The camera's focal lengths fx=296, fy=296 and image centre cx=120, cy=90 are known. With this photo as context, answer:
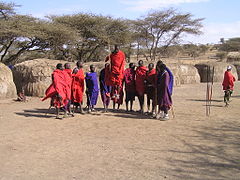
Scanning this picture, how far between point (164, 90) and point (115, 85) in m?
1.52

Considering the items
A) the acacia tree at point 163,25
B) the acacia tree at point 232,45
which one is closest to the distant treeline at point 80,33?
the acacia tree at point 163,25

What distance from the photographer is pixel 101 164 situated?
4.44 meters

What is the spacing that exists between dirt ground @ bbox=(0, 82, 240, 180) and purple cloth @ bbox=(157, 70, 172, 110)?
455 millimetres

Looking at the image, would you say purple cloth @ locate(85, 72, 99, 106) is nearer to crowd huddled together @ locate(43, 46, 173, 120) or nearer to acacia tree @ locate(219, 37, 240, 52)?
crowd huddled together @ locate(43, 46, 173, 120)

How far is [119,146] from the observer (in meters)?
5.36

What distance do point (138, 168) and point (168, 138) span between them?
177 centimetres

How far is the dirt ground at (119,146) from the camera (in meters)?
4.12

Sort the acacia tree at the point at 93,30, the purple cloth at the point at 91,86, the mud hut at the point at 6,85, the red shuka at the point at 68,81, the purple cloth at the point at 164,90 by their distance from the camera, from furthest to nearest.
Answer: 1. the acacia tree at the point at 93,30
2. the mud hut at the point at 6,85
3. the purple cloth at the point at 91,86
4. the red shuka at the point at 68,81
5. the purple cloth at the point at 164,90

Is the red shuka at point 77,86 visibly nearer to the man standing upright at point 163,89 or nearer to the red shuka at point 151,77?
the red shuka at point 151,77

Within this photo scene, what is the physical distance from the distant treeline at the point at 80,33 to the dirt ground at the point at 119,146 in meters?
11.7

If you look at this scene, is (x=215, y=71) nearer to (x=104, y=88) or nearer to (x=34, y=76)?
(x=34, y=76)

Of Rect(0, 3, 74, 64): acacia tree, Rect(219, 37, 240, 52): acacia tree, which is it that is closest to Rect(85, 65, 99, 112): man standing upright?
Rect(0, 3, 74, 64): acacia tree

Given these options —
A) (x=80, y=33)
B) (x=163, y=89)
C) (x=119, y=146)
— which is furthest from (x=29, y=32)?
(x=119, y=146)

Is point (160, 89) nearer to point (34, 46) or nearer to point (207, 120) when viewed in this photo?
point (207, 120)
